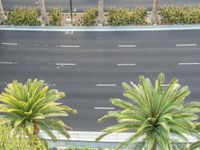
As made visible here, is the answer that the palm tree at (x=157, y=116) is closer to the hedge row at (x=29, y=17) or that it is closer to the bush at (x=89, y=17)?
the bush at (x=89, y=17)

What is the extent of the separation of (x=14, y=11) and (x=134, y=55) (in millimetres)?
15871

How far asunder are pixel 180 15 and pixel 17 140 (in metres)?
30.2

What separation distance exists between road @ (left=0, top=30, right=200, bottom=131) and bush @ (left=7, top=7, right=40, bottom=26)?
1.67m

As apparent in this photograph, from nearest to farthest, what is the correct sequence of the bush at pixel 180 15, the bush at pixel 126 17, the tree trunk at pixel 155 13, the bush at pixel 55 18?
1. the tree trunk at pixel 155 13
2. the bush at pixel 180 15
3. the bush at pixel 126 17
4. the bush at pixel 55 18

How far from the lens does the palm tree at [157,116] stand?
30.7 metres

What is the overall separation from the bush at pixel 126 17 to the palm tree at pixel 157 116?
24.3 m

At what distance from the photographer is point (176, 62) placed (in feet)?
166

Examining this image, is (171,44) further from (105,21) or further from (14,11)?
(14,11)

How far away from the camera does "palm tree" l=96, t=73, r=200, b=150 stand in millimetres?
30703

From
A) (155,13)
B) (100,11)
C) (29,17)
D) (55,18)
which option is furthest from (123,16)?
(29,17)

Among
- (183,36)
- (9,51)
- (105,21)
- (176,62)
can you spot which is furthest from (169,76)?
(9,51)

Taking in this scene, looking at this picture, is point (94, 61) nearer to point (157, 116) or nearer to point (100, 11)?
point (100, 11)

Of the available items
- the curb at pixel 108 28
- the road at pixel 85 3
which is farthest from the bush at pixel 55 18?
the road at pixel 85 3

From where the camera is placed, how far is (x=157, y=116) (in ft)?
101
